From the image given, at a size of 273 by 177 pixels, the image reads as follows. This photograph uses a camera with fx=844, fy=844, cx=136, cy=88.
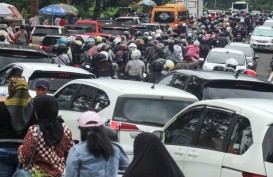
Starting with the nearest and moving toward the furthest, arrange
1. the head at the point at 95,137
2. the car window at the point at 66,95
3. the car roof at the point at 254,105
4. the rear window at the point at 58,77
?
the head at the point at 95,137 → the car roof at the point at 254,105 → the car window at the point at 66,95 → the rear window at the point at 58,77

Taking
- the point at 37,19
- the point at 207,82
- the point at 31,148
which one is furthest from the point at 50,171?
the point at 37,19

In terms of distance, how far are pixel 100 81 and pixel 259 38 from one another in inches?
1616

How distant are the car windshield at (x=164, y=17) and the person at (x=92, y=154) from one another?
51.0 meters

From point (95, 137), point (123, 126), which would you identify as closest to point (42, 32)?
point (123, 126)

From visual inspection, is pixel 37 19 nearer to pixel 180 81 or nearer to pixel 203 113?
pixel 180 81

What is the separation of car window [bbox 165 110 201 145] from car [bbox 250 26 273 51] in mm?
43119

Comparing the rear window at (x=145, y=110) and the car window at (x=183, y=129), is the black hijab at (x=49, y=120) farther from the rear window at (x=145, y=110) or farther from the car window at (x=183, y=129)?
the rear window at (x=145, y=110)

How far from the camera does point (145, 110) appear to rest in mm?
10969

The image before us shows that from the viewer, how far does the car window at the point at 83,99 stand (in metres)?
11.6

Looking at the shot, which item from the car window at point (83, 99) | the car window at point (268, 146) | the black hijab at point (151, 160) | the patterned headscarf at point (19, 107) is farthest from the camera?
the car window at point (83, 99)

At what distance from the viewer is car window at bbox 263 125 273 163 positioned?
23.4 feet

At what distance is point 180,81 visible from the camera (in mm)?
13992

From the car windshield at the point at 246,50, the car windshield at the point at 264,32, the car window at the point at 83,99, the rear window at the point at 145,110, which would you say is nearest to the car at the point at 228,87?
the rear window at the point at 145,110

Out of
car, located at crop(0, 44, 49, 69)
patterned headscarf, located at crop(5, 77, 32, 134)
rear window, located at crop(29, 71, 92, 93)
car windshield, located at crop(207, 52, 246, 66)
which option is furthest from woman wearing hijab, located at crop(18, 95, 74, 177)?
car windshield, located at crop(207, 52, 246, 66)
